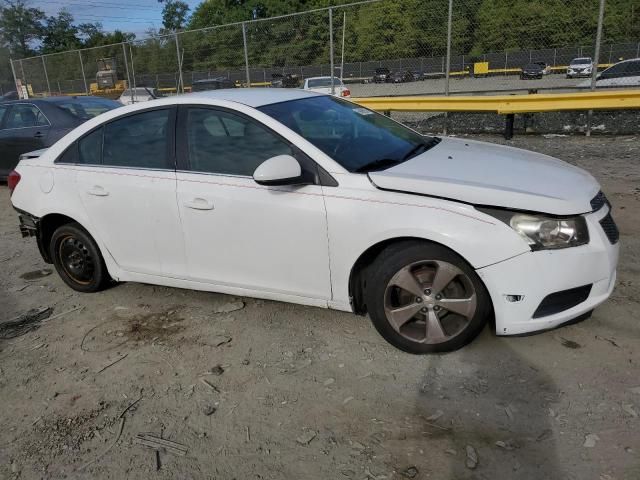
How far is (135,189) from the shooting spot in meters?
3.85

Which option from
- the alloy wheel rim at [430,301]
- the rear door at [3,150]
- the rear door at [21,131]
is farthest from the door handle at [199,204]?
the rear door at [3,150]

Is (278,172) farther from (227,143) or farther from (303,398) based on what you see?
(303,398)

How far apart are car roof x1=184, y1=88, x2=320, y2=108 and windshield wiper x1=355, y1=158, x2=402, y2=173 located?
886 mm

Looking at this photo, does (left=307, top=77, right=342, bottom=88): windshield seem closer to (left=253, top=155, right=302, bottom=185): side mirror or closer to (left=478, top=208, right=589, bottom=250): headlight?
(left=253, top=155, right=302, bottom=185): side mirror

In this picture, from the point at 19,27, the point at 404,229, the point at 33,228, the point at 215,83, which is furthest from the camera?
the point at 19,27

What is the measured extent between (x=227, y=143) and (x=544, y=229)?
2076mm

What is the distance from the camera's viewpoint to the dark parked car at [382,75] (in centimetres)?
1399

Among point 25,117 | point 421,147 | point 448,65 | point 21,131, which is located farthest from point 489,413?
point 448,65

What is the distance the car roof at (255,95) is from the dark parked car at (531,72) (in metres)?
10.2

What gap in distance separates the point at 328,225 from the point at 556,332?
1.61m

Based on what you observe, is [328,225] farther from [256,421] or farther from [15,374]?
[15,374]

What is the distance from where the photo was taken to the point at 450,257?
2.95 metres

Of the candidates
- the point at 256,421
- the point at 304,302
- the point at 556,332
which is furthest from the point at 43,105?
the point at 556,332

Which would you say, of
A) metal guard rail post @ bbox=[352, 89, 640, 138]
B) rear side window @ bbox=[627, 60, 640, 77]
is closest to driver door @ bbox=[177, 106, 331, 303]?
metal guard rail post @ bbox=[352, 89, 640, 138]
